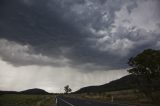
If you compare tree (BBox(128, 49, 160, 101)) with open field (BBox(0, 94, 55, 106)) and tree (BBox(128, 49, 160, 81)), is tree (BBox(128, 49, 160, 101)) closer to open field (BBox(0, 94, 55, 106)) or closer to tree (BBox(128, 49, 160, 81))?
tree (BBox(128, 49, 160, 81))

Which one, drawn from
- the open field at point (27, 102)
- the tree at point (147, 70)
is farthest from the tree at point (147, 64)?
the open field at point (27, 102)

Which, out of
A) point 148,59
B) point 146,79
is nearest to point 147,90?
point 146,79

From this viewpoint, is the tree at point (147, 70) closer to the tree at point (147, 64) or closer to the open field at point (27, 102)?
the tree at point (147, 64)

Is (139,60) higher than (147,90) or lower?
higher

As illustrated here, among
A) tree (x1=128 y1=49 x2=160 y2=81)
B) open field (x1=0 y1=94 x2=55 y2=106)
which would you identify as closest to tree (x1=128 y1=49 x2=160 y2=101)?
tree (x1=128 y1=49 x2=160 y2=81)

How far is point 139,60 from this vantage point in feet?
152

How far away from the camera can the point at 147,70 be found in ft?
150

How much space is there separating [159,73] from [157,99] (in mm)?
4256

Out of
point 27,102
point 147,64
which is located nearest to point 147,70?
point 147,64

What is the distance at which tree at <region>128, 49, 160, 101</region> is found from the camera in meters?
44.8

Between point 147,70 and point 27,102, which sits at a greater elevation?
point 147,70

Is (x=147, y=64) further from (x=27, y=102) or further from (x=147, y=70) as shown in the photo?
(x=27, y=102)

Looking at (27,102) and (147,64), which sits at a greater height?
(147,64)

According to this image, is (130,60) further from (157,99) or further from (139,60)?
(157,99)
